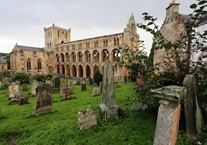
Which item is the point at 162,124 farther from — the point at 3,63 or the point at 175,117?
the point at 3,63

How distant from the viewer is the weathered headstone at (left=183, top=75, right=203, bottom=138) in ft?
12.4

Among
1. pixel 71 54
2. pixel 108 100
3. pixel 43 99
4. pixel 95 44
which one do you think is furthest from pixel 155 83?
pixel 71 54

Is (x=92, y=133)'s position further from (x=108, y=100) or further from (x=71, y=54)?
(x=71, y=54)

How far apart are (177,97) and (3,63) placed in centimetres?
6044

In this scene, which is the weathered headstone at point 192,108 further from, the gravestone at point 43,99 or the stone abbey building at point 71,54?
the stone abbey building at point 71,54

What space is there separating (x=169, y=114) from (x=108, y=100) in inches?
129

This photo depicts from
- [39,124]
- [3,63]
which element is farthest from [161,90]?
[3,63]

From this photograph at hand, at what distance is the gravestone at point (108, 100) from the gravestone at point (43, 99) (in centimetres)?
408

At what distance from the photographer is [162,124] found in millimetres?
3213

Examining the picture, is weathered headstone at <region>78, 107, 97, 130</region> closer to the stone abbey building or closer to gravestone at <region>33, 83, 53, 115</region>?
gravestone at <region>33, 83, 53, 115</region>

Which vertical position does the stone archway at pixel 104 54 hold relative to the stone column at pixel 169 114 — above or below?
above

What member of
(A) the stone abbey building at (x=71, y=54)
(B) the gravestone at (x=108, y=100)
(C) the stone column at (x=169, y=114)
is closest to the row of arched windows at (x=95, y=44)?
(A) the stone abbey building at (x=71, y=54)

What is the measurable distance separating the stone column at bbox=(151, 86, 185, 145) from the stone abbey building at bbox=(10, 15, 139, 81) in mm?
27355

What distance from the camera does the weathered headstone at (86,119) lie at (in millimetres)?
5617
